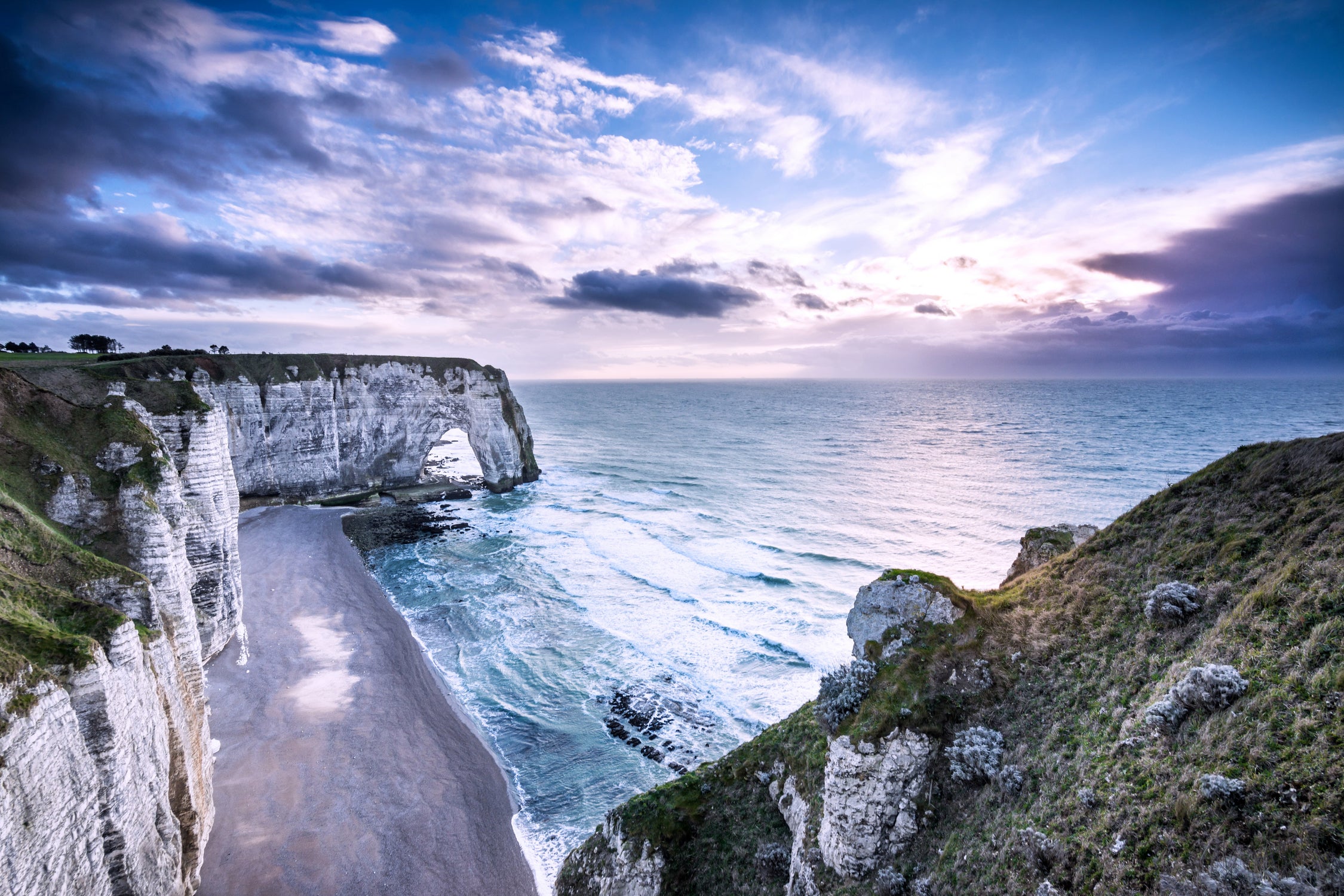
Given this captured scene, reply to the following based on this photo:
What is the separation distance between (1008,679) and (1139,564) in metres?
4.10

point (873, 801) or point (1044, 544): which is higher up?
point (1044, 544)

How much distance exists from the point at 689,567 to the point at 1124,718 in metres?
29.7

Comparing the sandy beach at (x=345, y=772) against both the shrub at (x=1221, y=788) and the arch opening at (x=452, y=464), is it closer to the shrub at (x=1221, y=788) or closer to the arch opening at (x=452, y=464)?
the shrub at (x=1221, y=788)

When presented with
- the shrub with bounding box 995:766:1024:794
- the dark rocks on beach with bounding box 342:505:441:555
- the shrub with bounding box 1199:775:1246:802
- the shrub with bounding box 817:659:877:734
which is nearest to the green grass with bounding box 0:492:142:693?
the shrub with bounding box 817:659:877:734

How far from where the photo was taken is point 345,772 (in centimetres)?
1961

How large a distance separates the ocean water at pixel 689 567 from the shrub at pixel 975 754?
12.5 metres

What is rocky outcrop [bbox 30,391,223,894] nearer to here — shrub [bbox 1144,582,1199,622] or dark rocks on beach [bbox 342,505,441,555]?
shrub [bbox 1144,582,1199,622]

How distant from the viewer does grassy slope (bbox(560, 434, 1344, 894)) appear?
6.96 meters

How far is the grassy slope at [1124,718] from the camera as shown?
6.96 meters

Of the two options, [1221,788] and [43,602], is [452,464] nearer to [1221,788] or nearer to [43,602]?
[43,602]

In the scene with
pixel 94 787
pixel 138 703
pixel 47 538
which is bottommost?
pixel 94 787

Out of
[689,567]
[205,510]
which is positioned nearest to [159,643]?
[205,510]

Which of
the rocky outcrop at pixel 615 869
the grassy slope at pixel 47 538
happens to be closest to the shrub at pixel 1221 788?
the rocky outcrop at pixel 615 869

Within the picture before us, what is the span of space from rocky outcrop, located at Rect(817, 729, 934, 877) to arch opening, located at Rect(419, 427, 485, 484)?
57.2 metres
